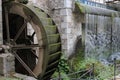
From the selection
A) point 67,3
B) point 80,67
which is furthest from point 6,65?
point 67,3

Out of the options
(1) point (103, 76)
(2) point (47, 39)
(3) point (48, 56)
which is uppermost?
(2) point (47, 39)

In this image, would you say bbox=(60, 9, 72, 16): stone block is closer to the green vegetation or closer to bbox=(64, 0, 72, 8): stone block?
bbox=(64, 0, 72, 8): stone block

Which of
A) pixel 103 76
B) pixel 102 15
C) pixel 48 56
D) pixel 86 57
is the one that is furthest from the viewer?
pixel 102 15

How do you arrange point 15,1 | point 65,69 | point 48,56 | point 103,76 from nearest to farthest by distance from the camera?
point 48,56
point 15,1
point 103,76
point 65,69

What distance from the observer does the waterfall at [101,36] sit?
1021cm

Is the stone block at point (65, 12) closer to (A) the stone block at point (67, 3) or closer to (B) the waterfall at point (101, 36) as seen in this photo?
(A) the stone block at point (67, 3)

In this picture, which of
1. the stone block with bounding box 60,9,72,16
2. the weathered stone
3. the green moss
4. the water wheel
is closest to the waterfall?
the green moss

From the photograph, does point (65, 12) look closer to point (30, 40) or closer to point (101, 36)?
point (30, 40)

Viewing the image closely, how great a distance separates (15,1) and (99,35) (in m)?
4.96

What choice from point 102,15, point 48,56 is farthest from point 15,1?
point 102,15

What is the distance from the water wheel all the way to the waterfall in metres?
2.92

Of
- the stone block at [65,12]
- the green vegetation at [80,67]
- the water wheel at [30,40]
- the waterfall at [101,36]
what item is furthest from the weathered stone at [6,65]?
the waterfall at [101,36]

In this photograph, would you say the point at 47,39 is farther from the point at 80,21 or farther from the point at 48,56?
the point at 80,21

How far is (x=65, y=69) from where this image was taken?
9.24 m
